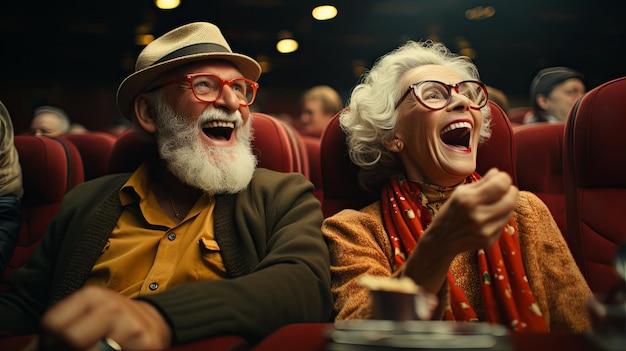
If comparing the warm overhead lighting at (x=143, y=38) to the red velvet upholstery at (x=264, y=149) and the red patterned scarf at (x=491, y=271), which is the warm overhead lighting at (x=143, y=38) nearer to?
the red velvet upholstery at (x=264, y=149)

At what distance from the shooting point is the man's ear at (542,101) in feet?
12.6

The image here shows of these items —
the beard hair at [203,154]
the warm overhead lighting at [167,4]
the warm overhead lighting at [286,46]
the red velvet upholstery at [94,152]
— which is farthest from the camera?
the warm overhead lighting at [286,46]

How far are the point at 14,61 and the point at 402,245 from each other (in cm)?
957

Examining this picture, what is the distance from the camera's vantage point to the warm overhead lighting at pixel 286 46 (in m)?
8.75

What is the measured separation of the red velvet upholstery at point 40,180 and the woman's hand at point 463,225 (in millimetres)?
1614

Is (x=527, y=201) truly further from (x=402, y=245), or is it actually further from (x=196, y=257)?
(x=196, y=257)

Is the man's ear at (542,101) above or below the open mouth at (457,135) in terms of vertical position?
below

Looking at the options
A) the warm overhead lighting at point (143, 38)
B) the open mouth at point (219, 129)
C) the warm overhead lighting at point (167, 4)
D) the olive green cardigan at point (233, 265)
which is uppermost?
the warm overhead lighting at point (167, 4)

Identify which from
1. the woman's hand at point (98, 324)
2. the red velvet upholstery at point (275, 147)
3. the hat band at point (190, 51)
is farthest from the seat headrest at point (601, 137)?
the woman's hand at point (98, 324)

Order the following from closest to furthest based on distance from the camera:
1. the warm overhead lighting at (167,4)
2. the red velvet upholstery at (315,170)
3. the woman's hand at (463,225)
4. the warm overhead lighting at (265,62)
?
1. the woman's hand at (463,225)
2. the red velvet upholstery at (315,170)
3. the warm overhead lighting at (167,4)
4. the warm overhead lighting at (265,62)

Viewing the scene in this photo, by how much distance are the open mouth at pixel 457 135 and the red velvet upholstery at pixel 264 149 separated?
0.55 metres

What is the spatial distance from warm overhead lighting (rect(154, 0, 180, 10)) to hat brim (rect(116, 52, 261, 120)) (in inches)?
215

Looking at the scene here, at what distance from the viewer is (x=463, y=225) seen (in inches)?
40.5

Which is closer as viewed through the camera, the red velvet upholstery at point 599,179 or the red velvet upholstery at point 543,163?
the red velvet upholstery at point 599,179
